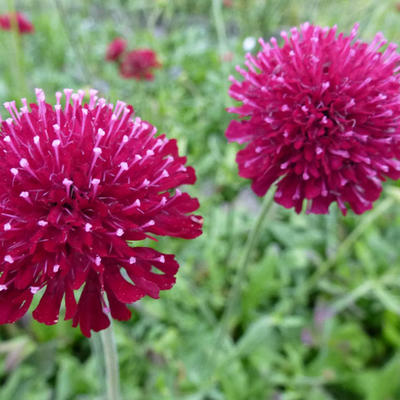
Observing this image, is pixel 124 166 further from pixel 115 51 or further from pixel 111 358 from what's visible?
pixel 115 51

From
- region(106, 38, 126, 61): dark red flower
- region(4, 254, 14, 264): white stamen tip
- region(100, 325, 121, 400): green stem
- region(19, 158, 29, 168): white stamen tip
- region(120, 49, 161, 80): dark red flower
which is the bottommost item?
region(100, 325, 121, 400): green stem

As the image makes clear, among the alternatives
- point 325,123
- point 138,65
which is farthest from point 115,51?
point 325,123

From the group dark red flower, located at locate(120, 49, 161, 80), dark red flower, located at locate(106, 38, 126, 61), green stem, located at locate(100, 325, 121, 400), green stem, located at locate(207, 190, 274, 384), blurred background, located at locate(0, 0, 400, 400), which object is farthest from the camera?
dark red flower, located at locate(106, 38, 126, 61)

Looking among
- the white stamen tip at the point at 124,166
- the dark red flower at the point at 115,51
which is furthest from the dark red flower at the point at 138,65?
the white stamen tip at the point at 124,166

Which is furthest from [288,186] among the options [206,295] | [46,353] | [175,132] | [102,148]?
[46,353]

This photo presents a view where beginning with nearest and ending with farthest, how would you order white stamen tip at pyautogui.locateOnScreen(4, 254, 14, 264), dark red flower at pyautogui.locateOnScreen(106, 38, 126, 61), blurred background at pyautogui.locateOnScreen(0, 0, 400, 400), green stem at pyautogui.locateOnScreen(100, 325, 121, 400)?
white stamen tip at pyautogui.locateOnScreen(4, 254, 14, 264) < green stem at pyautogui.locateOnScreen(100, 325, 121, 400) < blurred background at pyautogui.locateOnScreen(0, 0, 400, 400) < dark red flower at pyautogui.locateOnScreen(106, 38, 126, 61)

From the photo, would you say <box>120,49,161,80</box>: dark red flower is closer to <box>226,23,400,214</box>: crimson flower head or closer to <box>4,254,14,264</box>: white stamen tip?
<box>226,23,400,214</box>: crimson flower head

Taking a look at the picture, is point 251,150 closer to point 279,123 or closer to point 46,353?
point 279,123

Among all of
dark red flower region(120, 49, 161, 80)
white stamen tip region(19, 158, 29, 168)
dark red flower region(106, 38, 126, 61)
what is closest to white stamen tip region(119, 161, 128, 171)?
white stamen tip region(19, 158, 29, 168)
